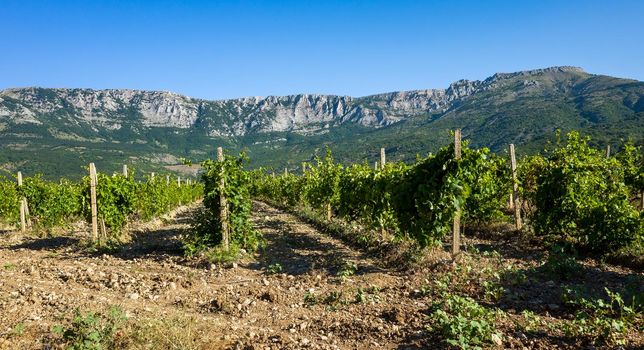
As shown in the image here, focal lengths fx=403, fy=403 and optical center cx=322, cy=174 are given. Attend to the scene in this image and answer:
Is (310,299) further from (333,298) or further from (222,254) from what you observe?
(222,254)

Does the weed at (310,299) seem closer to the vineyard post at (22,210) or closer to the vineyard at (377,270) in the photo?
the vineyard at (377,270)

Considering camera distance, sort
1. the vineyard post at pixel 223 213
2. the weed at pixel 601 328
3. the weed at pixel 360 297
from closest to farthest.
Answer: the weed at pixel 601 328, the weed at pixel 360 297, the vineyard post at pixel 223 213

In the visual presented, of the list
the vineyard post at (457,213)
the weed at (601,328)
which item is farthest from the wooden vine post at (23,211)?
the weed at (601,328)

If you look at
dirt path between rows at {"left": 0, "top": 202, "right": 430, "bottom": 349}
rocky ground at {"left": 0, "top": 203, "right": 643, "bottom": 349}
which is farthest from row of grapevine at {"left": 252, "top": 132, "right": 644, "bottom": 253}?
dirt path between rows at {"left": 0, "top": 202, "right": 430, "bottom": 349}

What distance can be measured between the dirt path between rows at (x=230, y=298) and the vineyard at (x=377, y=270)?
0.11ft

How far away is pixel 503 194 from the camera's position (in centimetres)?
1371

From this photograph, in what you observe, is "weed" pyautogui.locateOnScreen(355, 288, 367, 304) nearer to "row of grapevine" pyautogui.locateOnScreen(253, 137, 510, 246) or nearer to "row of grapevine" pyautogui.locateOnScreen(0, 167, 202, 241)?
"row of grapevine" pyautogui.locateOnScreen(253, 137, 510, 246)

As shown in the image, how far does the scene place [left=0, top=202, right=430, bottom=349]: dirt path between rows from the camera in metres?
5.03

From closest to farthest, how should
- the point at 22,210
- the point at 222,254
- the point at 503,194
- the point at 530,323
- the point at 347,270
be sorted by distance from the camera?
the point at 530,323 < the point at 347,270 < the point at 222,254 < the point at 503,194 < the point at 22,210

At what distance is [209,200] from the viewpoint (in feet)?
34.5

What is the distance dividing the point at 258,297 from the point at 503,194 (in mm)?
10143

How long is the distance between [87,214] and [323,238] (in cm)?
780

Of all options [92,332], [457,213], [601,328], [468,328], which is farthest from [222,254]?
[601,328]

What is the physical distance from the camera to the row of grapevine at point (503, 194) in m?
8.65
